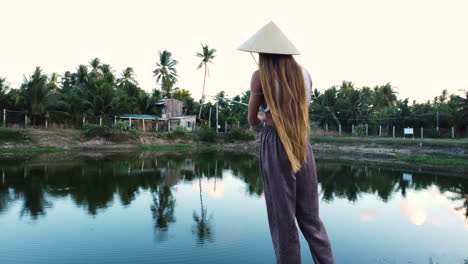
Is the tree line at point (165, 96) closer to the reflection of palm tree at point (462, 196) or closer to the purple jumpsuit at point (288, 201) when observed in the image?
the reflection of palm tree at point (462, 196)

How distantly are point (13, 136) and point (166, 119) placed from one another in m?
14.1

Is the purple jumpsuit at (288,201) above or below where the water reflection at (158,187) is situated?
above

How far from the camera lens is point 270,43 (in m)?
1.54

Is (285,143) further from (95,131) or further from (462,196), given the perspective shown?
(95,131)

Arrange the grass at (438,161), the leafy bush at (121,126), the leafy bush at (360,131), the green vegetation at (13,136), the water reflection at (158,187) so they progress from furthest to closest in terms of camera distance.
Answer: the leafy bush at (360,131)
the leafy bush at (121,126)
the green vegetation at (13,136)
the grass at (438,161)
the water reflection at (158,187)

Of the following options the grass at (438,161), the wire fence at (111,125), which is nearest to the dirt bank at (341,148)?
the grass at (438,161)

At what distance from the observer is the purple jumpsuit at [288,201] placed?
1.53m

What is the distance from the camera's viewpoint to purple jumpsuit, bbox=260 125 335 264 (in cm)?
153

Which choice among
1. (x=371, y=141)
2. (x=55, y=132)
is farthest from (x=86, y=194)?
(x=371, y=141)

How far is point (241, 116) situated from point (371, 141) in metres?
16.4

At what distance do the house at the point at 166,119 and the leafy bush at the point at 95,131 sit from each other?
5415mm

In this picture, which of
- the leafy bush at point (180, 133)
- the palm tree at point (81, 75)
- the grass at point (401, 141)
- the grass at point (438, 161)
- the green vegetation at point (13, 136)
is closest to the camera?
the grass at point (438, 161)

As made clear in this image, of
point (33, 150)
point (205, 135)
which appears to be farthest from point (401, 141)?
point (33, 150)

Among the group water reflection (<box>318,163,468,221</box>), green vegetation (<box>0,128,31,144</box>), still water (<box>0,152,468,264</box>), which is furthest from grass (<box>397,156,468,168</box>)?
green vegetation (<box>0,128,31,144</box>)
